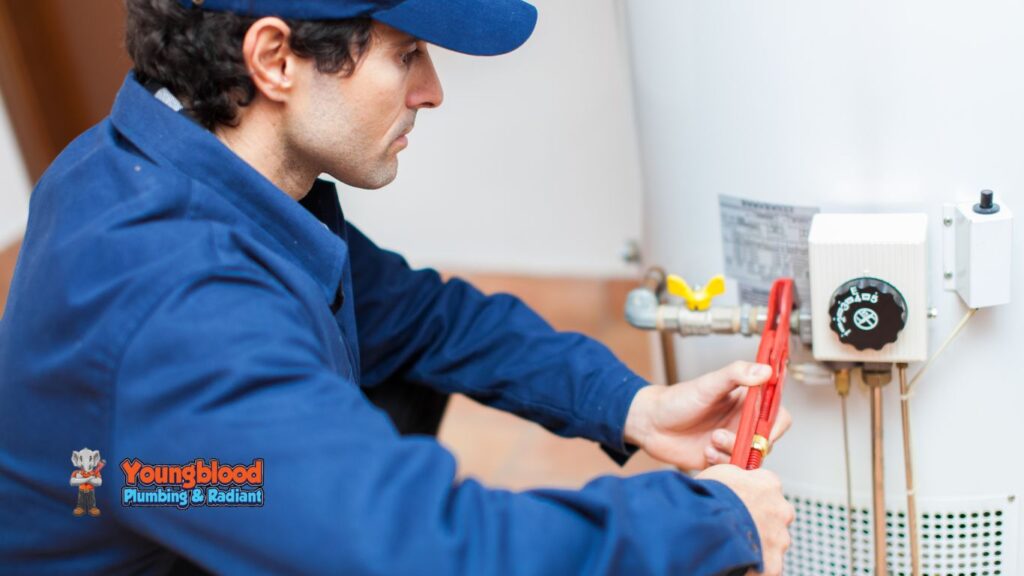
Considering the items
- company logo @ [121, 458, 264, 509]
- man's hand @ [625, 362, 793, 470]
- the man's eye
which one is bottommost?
man's hand @ [625, 362, 793, 470]

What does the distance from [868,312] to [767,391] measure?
98mm

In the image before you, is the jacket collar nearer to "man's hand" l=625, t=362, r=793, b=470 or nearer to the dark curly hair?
the dark curly hair

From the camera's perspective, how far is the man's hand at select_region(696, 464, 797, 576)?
79cm

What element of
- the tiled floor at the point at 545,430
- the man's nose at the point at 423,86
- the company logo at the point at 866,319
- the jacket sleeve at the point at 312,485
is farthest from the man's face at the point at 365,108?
the tiled floor at the point at 545,430

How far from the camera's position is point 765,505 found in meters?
0.80

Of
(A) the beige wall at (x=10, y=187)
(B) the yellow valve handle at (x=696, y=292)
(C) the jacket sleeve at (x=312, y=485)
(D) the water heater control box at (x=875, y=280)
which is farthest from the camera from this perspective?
(A) the beige wall at (x=10, y=187)

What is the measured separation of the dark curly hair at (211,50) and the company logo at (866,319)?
42 cm

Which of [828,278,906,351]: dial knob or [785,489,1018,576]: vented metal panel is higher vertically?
[828,278,906,351]: dial knob

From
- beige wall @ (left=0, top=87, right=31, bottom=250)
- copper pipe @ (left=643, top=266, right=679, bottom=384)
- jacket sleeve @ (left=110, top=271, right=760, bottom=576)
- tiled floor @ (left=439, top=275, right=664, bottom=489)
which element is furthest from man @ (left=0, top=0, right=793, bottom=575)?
beige wall @ (left=0, top=87, right=31, bottom=250)

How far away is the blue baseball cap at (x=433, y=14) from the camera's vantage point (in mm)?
801

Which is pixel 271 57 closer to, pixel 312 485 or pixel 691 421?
pixel 312 485

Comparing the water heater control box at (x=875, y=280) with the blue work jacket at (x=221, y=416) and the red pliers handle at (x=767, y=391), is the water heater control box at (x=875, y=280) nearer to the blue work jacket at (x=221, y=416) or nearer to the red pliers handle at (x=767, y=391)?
the red pliers handle at (x=767, y=391)

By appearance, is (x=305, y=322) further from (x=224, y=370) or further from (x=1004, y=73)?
(x=1004, y=73)

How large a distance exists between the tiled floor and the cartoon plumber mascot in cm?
86
